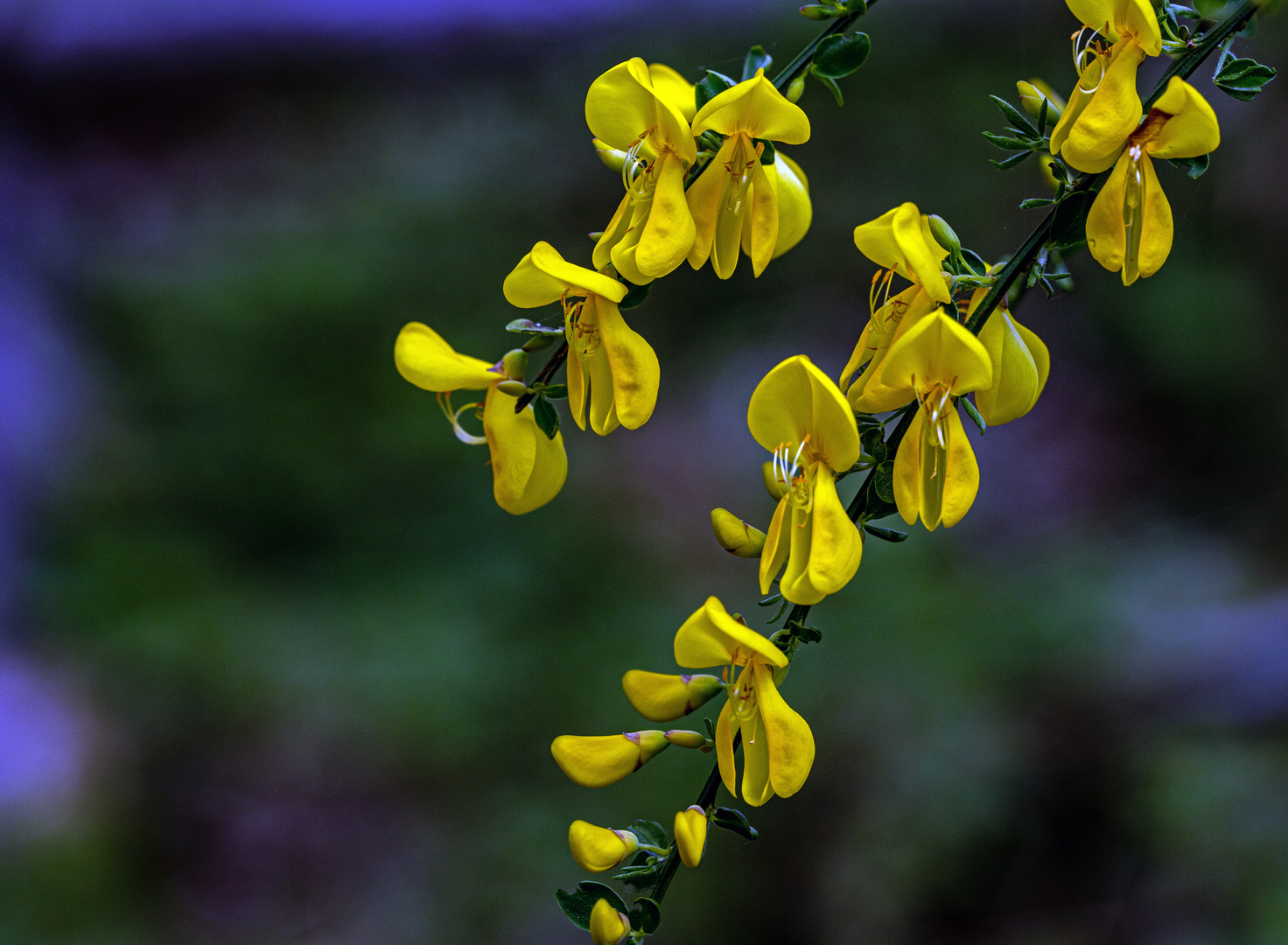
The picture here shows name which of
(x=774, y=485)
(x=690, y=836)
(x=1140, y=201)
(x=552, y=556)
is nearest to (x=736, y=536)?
(x=774, y=485)

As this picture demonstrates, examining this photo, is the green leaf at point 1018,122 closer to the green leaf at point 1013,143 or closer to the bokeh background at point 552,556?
the green leaf at point 1013,143

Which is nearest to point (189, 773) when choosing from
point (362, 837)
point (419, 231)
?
point (362, 837)

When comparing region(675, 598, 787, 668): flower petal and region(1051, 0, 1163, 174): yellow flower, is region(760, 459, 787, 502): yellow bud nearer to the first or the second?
region(675, 598, 787, 668): flower petal

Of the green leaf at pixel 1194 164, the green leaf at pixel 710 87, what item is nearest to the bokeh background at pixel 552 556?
the green leaf at pixel 1194 164

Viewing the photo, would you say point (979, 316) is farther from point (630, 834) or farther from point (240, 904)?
point (240, 904)

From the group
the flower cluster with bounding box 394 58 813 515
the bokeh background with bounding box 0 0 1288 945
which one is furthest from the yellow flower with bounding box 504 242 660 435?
the bokeh background with bounding box 0 0 1288 945

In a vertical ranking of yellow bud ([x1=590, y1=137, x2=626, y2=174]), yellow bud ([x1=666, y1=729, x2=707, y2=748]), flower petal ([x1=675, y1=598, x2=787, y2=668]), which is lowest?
yellow bud ([x1=666, y1=729, x2=707, y2=748])
